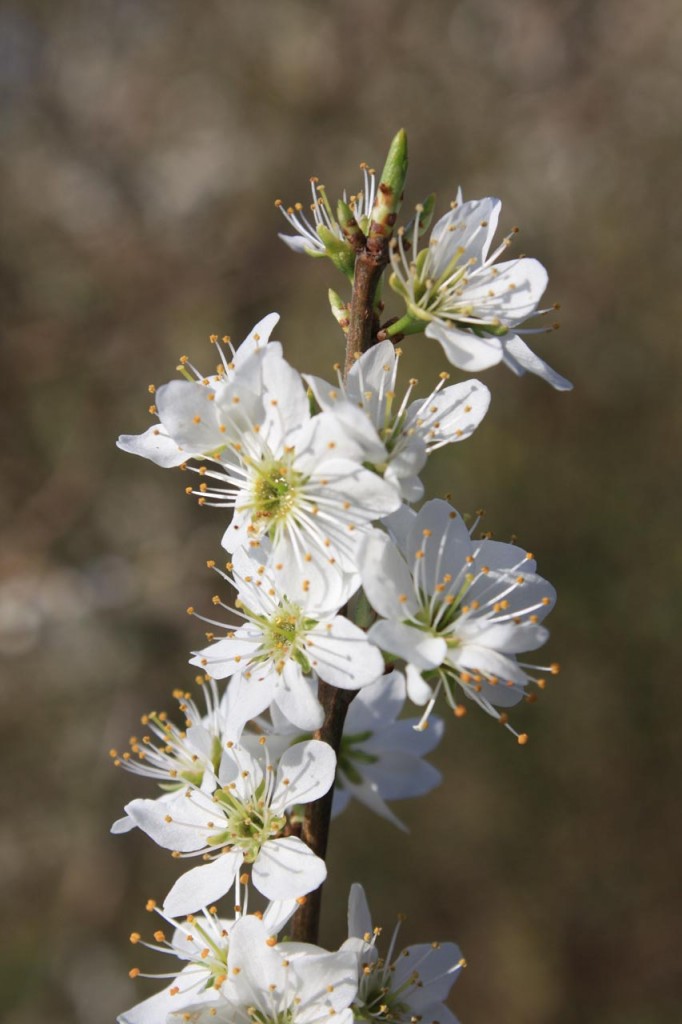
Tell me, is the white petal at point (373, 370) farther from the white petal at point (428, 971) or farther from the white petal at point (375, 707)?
the white petal at point (428, 971)

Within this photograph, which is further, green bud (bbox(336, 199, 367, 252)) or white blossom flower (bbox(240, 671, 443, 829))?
white blossom flower (bbox(240, 671, 443, 829))

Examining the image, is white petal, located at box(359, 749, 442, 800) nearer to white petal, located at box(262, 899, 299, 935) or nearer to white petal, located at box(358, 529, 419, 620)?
white petal, located at box(262, 899, 299, 935)

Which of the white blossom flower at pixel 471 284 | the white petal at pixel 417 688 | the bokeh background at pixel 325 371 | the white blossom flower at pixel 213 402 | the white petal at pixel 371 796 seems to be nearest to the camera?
the white petal at pixel 417 688

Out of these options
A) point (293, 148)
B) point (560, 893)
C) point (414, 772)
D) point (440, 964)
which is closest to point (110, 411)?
point (293, 148)

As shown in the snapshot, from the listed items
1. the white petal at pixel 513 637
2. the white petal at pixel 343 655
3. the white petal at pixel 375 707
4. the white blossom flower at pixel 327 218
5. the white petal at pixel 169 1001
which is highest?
the white blossom flower at pixel 327 218

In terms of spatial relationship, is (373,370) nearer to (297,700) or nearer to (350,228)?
(350,228)

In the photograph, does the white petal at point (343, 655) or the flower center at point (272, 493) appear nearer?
the white petal at point (343, 655)

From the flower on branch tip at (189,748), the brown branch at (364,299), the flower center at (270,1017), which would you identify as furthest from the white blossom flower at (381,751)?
the brown branch at (364,299)

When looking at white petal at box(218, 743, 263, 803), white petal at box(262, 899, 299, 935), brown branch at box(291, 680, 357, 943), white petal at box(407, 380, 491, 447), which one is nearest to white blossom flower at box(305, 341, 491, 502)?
white petal at box(407, 380, 491, 447)

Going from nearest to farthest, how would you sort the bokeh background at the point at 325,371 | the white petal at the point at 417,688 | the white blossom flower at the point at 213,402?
the white petal at the point at 417,688
the white blossom flower at the point at 213,402
the bokeh background at the point at 325,371
